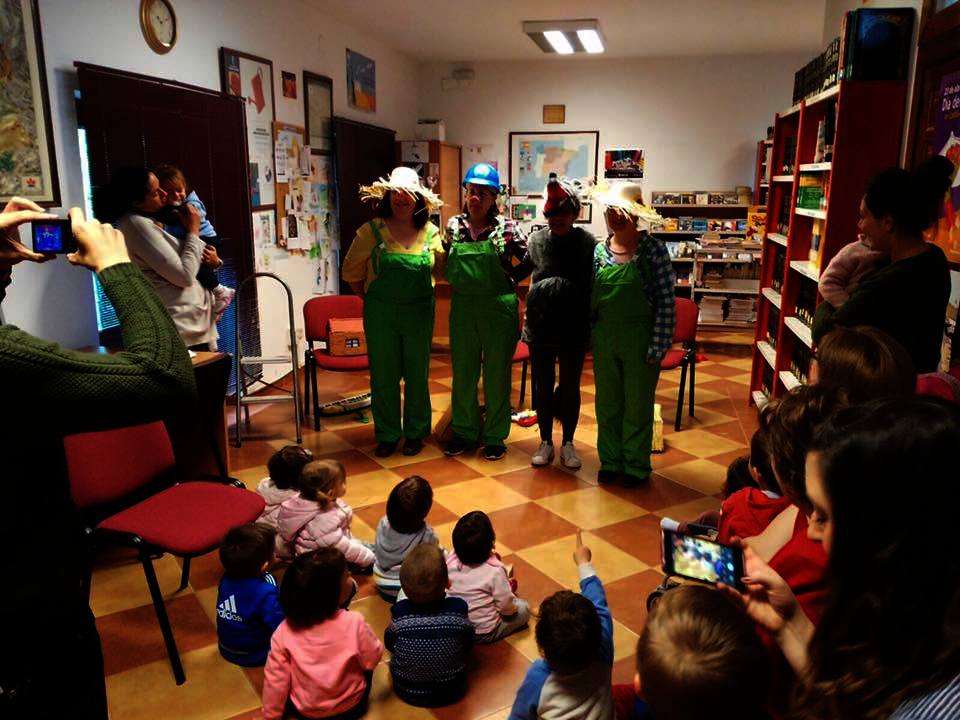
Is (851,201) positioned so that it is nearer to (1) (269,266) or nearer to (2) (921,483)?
(2) (921,483)

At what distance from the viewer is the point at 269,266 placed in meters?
5.57

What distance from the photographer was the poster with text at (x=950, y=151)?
8.96 feet

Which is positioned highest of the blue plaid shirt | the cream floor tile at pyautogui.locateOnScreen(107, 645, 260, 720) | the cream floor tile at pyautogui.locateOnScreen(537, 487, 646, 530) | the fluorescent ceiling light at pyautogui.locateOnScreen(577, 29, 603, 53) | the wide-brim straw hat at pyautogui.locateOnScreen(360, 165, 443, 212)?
the fluorescent ceiling light at pyautogui.locateOnScreen(577, 29, 603, 53)

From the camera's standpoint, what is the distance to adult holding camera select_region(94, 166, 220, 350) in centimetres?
331

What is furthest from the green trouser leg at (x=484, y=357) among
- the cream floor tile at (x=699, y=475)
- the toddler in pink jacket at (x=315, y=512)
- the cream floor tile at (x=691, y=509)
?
the toddler in pink jacket at (x=315, y=512)

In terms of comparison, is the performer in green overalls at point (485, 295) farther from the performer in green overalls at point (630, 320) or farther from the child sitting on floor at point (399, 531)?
the child sitting on floor at point (399, 531)

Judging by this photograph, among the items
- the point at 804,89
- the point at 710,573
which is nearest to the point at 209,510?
the point at 710,573

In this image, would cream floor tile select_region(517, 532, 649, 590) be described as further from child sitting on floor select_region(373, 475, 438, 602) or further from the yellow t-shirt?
the yellow t-shirt

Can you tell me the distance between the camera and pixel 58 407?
991mm

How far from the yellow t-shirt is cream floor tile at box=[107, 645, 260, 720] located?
7.29 feet

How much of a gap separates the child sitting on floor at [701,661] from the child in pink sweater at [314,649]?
1048 mm

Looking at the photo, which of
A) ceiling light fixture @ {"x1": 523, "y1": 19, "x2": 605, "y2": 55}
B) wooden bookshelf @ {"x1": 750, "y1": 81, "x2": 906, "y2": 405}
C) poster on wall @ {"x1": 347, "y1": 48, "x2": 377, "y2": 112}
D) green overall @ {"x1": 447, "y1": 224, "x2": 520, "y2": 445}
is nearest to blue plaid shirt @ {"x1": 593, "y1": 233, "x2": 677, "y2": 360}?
green overall @ {"x1": 447, "y1": 224, "x2": 520, "y2": 445}

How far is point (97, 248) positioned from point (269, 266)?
4.61 metres

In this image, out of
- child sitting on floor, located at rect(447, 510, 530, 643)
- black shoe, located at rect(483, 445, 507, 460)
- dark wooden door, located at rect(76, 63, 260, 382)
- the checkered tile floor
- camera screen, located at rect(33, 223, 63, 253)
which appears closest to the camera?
camera screen, located at rect(33, 223, 63, 253)
